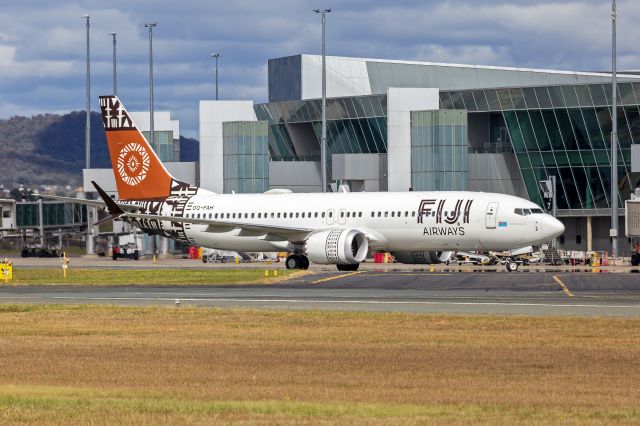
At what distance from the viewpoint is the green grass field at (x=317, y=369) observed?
1756 centimetres

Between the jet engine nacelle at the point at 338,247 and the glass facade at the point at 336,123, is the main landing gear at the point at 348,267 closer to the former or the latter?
the jet engine nacelle at the point at 338,247

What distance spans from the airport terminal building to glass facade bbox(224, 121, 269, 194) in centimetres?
8

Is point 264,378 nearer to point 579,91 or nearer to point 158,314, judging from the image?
point 158,314

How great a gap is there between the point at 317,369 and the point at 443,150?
7888 cm

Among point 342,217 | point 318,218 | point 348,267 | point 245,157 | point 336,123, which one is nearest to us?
point 348,267

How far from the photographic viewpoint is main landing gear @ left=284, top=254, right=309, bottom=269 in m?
67.0

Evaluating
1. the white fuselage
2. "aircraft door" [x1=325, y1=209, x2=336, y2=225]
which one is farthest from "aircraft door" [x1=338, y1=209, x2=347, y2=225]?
"aircraft door" [x1=325, y1=209, x2=336, y2=225]

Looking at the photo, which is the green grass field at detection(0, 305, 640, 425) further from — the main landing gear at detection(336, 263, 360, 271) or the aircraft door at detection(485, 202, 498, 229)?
the main landing gear at detection(336, 263, 360, 271)

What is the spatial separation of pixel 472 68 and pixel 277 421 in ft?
345

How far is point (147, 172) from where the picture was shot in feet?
238

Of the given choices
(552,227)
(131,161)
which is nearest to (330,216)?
(552,227)

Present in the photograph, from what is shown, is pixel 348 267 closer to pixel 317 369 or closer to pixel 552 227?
pixel 552 227

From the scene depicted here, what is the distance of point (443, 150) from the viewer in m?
101

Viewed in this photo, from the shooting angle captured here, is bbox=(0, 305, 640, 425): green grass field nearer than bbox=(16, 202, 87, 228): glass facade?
Yes
